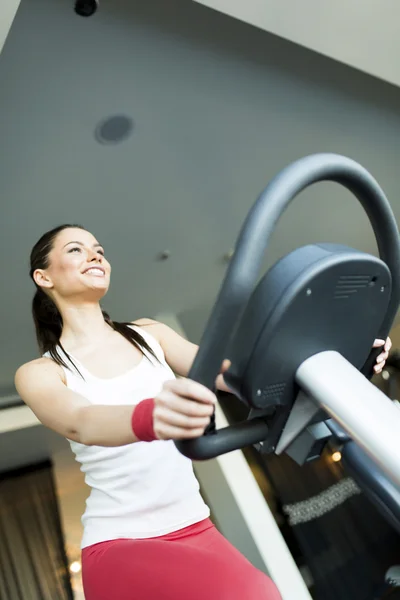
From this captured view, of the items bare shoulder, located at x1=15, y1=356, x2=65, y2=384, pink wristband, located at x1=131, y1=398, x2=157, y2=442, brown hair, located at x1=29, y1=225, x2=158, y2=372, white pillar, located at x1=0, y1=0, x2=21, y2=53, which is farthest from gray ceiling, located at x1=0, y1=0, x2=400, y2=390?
pink wristband, located at x1=131, y1=398, x2=157, y2=442

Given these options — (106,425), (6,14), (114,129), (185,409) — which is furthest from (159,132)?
(185,409)

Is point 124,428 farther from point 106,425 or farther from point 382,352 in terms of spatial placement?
point 382,352

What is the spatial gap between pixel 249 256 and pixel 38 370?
622 mm

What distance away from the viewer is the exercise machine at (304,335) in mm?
599

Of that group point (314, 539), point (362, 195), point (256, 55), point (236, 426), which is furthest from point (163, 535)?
point (314, 539)

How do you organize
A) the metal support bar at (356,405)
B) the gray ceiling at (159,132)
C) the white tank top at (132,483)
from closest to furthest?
the metal support bar at (356,405)
the white tank top at (132,483)
the gray ceiling at (159,132)

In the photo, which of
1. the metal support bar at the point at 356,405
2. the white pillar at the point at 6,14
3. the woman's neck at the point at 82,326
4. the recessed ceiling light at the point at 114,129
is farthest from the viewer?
the recessed ceiling light at the point at 114,129

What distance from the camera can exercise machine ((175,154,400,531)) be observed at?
23.6 inches

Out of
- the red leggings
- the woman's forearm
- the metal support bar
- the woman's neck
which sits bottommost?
the red leggings

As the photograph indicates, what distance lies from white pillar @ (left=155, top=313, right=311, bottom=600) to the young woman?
6.64 ft

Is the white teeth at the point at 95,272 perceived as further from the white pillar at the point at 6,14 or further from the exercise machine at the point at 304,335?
the white pillar at the point at 6,14

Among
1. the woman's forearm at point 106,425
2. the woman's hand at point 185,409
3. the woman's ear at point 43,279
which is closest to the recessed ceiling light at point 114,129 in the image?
the woman's ear at point 43,279

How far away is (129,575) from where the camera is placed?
0.92 metres

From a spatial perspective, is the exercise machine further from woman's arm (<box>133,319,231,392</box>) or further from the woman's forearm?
woman's arm (<box>133,319,231,392</box>)
